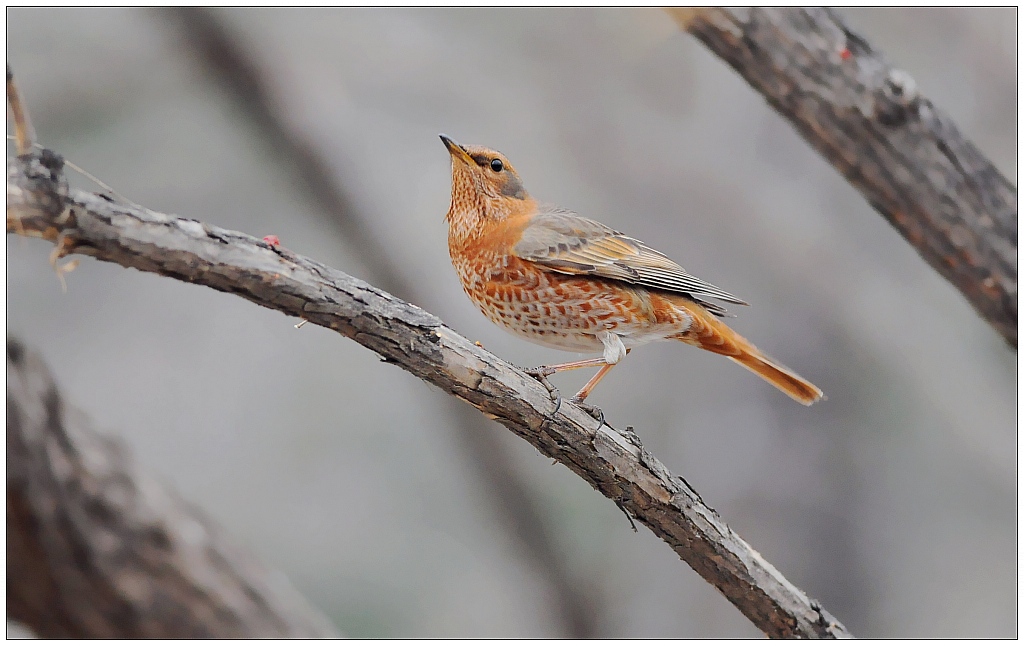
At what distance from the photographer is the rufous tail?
2664mm

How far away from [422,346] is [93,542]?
1.00 metres

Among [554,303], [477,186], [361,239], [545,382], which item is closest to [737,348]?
[554,303]

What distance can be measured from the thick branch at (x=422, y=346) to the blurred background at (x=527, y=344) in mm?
1607

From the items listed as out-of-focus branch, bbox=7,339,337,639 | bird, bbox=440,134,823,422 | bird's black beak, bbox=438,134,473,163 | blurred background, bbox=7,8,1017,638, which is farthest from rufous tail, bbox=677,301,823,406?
out-of-focus branch, bbox=7,339,337,639

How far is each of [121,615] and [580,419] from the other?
134 cm

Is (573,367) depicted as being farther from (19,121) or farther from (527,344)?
(527,344)

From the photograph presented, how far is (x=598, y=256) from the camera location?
2578 mm

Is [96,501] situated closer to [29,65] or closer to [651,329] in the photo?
[651,329]

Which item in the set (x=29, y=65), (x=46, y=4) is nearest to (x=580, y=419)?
(x=46, y=4)

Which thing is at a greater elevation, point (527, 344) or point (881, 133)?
point (881, 133)

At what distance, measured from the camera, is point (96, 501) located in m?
2.08

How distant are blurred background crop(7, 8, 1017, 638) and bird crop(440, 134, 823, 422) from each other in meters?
1.11

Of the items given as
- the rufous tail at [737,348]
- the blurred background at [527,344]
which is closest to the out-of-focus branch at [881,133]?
the blurred background at [527,344]

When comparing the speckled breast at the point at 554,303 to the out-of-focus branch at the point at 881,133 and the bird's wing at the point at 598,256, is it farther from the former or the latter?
the out-of-focus branch at the point at 881,133
